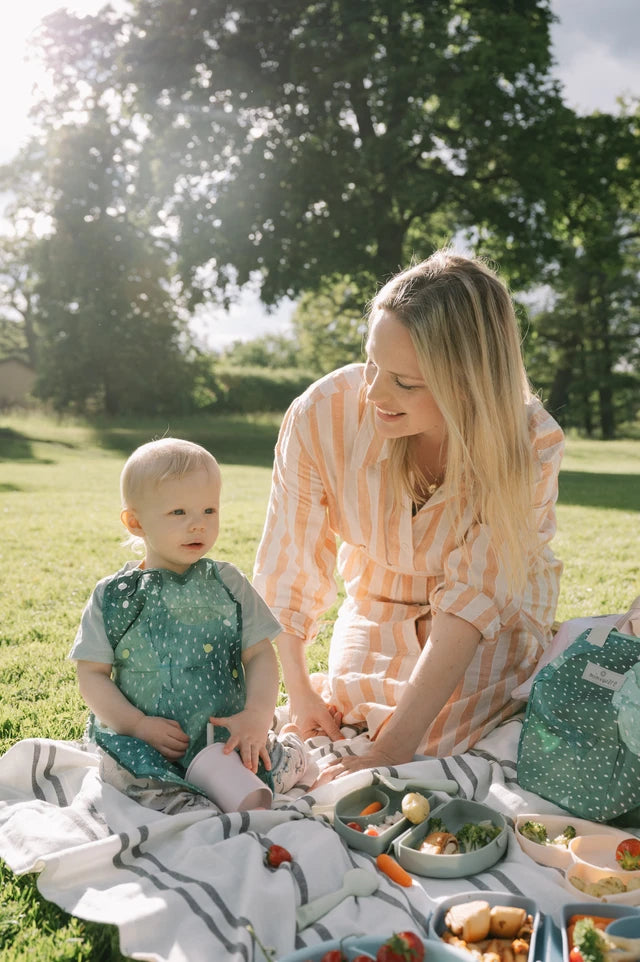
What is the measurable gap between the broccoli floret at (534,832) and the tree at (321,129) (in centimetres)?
1769

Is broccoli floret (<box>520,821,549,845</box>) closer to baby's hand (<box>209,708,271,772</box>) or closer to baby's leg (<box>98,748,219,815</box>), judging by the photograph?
baby's hand (<box>209,708,271,772</box>)

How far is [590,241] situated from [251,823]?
20.5m

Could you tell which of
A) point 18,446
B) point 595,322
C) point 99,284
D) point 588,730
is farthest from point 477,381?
point 595,322

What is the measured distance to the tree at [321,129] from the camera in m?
18.8

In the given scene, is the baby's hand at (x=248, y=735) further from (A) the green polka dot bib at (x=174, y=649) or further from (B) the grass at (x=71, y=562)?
(B) the grass at (x=71, y=562)

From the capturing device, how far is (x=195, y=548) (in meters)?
2.70

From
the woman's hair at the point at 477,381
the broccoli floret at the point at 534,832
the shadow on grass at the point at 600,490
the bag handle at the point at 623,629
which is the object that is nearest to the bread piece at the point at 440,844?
the broccoli floret at the point at 534,832

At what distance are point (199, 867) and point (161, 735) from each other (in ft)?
1.67

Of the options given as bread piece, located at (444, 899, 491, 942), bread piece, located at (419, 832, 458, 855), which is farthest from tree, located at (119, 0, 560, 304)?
bread piece, located at (444, 899, 491, 942)

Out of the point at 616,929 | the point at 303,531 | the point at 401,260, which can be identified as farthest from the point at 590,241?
the point at 616,929

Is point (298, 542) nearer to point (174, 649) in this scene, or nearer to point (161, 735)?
point (174, 649)

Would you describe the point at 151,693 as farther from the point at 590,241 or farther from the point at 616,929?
the point at 590,241

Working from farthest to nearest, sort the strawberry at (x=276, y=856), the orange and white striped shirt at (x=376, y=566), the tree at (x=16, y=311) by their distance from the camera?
the tree at (x=16, y=311), the orange and white striped shirt at (x=376, y=566), the strawberry at (x=276, y=856)

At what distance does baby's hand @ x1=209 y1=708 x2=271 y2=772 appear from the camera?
101 inches
